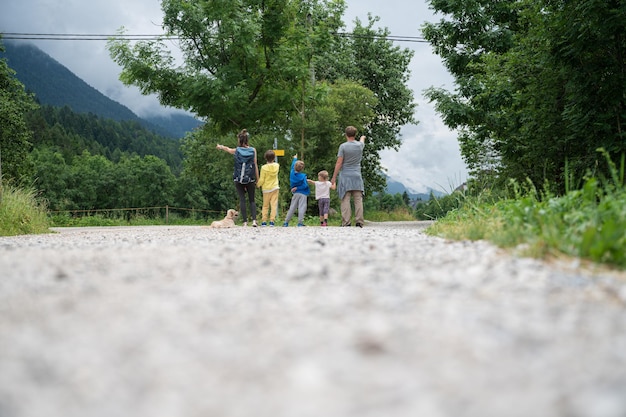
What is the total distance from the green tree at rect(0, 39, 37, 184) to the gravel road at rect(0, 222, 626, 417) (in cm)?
3246

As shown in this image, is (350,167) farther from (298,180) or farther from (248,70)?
(248,70)

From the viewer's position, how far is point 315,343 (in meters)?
2.05

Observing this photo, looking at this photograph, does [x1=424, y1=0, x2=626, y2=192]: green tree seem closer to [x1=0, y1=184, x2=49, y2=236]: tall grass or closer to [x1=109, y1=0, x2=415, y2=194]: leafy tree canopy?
[x1=109, y1=0, x2=415, y2=194]: leafy tree canopy

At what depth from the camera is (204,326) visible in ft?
7.47

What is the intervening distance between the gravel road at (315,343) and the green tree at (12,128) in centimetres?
3246

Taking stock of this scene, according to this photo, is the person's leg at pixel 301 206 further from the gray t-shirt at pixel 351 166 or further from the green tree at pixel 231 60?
the green tree at pixel 231 60

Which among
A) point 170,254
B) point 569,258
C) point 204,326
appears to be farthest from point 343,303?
point 170,254

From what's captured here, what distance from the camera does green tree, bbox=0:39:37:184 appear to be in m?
32.1

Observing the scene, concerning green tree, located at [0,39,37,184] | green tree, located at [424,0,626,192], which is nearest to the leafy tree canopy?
green tree, located at [424,0,626,192]

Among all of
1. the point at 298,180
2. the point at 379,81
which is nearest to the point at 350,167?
the point at 298,180

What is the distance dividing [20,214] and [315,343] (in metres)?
11.6

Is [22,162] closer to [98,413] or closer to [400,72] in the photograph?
[400,72]

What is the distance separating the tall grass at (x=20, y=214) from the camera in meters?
11.3

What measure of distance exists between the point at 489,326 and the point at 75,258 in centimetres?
325
